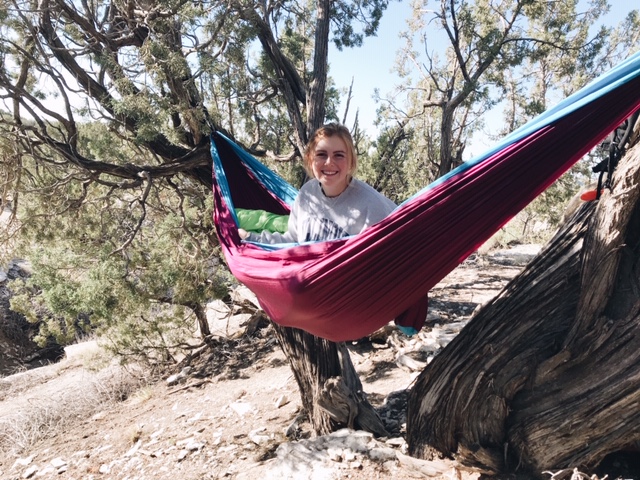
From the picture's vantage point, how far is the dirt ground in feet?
5.96

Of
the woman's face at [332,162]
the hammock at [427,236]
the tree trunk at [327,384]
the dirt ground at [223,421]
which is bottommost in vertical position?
the dirt ground at [223,421]

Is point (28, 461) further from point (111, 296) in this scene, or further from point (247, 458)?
point (247, 458)

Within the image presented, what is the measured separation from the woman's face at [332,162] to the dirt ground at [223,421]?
1102mm

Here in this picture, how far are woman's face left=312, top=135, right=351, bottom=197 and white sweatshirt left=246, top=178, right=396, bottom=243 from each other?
6 centimetres

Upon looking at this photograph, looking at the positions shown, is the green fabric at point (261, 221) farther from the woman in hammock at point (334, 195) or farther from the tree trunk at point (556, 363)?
the tree trunk at point (556, 363)

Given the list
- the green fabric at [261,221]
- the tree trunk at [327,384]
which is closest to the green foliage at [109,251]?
the green fabric at [261,221]

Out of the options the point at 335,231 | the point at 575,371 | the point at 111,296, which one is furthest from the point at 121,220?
the point at 575,371

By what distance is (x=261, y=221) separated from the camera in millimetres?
1866

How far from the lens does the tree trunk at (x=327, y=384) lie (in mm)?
1979

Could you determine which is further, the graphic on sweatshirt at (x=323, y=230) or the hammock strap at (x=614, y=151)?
the graphic on sweatshirt at (x=323, y=230)

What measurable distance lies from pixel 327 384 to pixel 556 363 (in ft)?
3.25

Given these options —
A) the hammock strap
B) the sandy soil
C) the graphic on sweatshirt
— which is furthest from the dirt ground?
the hammock strap

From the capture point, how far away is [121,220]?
9.97 feet

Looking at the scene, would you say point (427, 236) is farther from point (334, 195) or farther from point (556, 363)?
point (556, 363)
